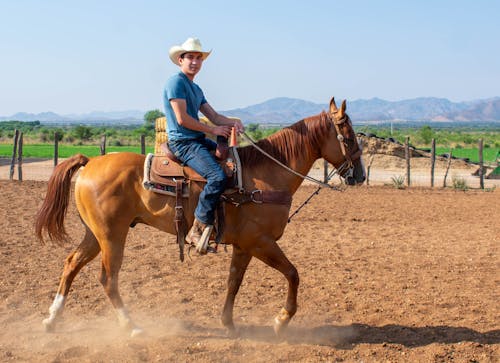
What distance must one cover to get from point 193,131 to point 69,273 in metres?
1.94

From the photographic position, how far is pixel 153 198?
5.73 m

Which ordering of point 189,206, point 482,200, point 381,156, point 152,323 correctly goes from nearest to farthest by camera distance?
1. point 189,206
2. point 152,323
3. point 482,200
4. point 381,156

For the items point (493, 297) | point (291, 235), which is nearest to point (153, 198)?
point (493, 297)

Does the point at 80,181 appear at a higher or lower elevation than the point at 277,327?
higher

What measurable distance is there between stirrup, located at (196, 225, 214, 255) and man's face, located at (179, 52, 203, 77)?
4.91 ft

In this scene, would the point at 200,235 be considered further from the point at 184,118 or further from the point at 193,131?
the point at 184,118

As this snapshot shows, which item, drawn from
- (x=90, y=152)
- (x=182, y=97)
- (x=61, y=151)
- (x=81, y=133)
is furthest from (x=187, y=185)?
(x=81, y=133)

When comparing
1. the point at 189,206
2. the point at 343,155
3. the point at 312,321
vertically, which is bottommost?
the point at 312,321

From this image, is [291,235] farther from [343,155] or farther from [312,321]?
[343,155]

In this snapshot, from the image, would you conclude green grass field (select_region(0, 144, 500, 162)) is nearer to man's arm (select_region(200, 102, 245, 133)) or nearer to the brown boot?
man's arm (select_region(200, 102, 245, 133))

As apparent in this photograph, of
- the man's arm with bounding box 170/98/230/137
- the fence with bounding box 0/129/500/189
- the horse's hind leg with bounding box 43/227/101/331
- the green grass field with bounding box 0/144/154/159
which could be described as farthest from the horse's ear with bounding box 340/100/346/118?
the green grass field with bounding box 0/144/154/159

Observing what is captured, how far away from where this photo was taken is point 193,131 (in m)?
5.67

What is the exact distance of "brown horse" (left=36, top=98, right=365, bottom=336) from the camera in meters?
5.61

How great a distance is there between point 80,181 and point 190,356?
207 cm
